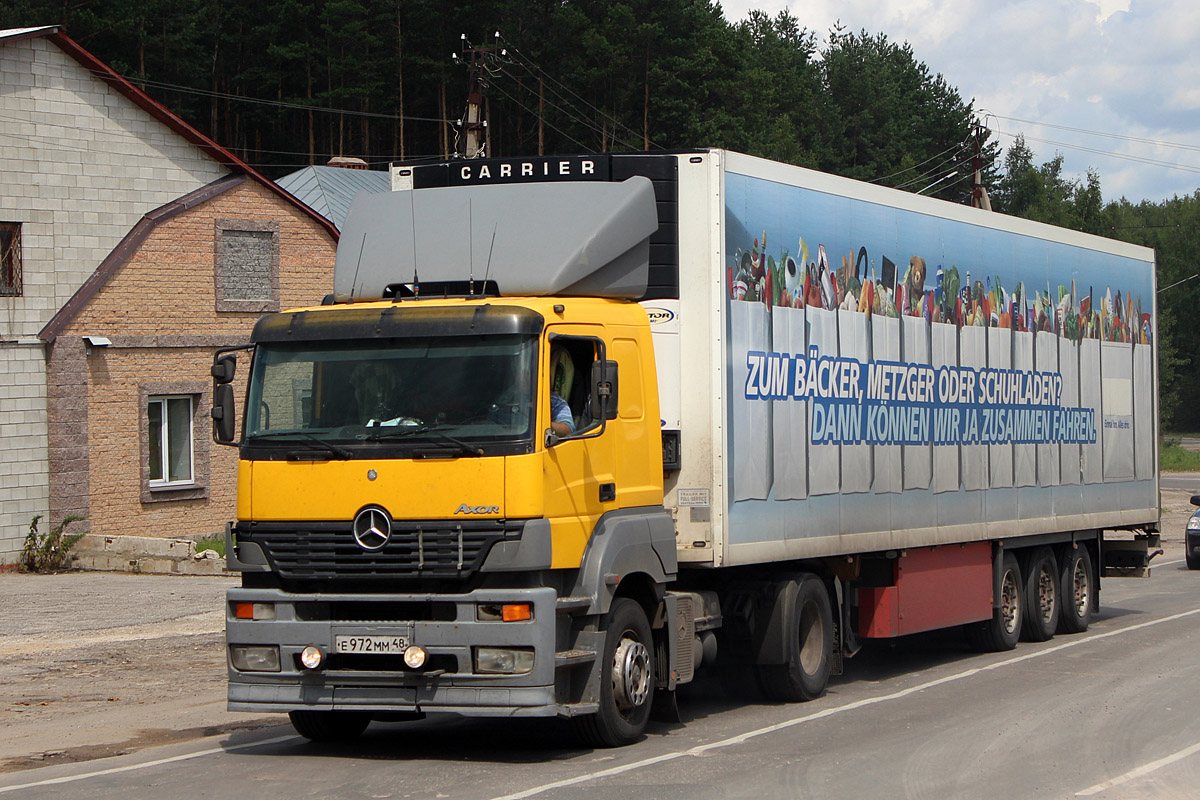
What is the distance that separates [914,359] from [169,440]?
54.3ft

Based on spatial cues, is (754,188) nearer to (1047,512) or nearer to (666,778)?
(666,778)

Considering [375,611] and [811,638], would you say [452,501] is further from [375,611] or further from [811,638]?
[811,638]

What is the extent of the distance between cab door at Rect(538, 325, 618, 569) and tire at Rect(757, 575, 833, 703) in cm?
276

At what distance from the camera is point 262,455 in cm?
916

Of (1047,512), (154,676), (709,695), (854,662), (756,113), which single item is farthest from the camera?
(756,113)

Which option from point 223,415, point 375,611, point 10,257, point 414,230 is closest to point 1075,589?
point 414,230

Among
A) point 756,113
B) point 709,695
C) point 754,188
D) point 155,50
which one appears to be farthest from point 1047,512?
point 756,113

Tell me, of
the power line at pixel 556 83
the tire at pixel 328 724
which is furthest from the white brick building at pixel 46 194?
the power line at pixel 556 83

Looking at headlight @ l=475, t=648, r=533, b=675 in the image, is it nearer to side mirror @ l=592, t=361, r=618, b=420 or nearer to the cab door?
the cab door

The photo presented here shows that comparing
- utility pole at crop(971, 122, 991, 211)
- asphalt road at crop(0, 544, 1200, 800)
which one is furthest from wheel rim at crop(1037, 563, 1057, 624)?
utility pole at crop(971, 122, 991, 211)

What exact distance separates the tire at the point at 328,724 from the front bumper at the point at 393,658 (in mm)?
733

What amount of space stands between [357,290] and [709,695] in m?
4.85

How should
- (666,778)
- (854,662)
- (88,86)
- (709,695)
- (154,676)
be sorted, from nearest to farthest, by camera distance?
(666,778)
(709,695)
(154,676)
(854,662)
(88,86)

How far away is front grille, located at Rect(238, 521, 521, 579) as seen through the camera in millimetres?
8734
